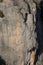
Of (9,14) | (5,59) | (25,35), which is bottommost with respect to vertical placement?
(5,59)

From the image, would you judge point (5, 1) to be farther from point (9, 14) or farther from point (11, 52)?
point (11, 52)

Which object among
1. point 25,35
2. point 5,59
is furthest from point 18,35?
point 5,59

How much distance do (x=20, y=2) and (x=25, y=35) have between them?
412 centimetres

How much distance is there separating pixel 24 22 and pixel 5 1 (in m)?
3.37

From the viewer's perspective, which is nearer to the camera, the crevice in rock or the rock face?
the rock face

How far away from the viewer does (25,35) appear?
38812mm

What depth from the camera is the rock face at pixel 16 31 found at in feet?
125

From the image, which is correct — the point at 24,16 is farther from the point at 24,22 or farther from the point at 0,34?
the point at 0,34

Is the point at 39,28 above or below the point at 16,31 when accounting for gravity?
below

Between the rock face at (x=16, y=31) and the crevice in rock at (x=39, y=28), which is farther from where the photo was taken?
the crevice in rock at (x=39, y=28)

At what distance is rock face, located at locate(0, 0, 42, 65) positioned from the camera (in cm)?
3822

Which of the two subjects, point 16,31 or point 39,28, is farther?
point 39,28

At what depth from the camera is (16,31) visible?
127ft

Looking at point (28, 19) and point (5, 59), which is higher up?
point (28, 19)
